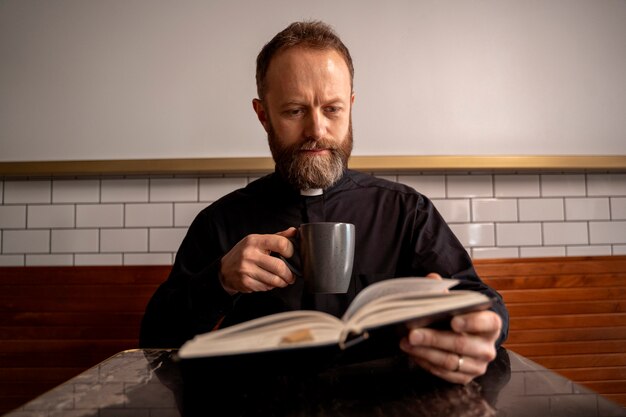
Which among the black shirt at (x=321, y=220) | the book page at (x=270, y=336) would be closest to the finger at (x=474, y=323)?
the book page at (x=270, y=336)

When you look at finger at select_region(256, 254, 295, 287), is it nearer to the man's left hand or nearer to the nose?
the man's left hand

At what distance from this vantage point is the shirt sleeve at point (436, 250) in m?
1.18

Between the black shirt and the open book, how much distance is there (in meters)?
0.59

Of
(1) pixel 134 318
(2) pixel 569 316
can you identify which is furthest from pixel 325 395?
(2) pixel 569 316

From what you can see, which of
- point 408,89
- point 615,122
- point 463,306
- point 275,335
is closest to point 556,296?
point 615,122

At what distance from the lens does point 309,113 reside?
3.97 feet

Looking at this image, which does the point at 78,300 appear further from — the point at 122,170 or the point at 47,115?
the point at 47,115

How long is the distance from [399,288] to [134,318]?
1.46 meters

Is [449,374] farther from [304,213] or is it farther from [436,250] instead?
[304,213]

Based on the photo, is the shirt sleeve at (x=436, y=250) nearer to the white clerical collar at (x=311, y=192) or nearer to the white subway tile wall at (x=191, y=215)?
the white clerical collar at (x=311, y=192)

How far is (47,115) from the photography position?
1.82 m

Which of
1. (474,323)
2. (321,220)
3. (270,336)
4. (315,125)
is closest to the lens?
(270,336)

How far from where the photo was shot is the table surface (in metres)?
0.57

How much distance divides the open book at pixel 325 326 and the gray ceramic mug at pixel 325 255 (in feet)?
0.81
